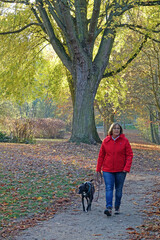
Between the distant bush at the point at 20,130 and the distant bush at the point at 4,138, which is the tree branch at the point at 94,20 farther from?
the distant bush at the point at 4,138

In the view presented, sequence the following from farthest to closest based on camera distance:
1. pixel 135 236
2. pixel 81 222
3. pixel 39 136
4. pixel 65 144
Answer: pixel 39 136 → pixel 65 144 → pixel 81 222 → pixel 135 236

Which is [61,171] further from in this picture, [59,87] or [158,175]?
[59,87]

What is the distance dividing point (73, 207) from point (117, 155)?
191 centimetres

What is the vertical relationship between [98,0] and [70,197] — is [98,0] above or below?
above

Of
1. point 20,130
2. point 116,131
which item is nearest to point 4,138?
point 20,130

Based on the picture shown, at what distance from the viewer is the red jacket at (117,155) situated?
6.52 meters

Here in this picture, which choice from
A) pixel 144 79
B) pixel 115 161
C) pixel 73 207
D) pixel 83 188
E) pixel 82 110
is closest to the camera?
pixel 115 161

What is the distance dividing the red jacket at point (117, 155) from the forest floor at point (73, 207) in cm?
96

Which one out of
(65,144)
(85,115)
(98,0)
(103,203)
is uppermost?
(98,0)

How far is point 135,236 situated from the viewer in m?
5.04

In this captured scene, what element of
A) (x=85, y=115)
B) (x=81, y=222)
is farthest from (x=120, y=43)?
(x=81, y=222)

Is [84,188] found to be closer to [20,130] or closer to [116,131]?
[116,131]

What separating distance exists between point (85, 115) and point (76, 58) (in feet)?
9.68

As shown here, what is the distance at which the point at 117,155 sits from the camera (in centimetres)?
653
